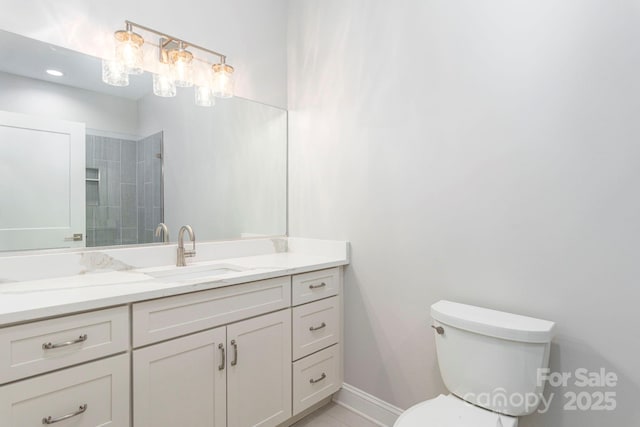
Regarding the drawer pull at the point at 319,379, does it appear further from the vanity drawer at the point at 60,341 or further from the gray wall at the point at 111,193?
the gray wall at the point at 111,193

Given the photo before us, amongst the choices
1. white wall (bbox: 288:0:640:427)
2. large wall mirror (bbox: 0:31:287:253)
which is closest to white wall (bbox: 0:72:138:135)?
large wall mirror (bbox: 0:31:287:253)

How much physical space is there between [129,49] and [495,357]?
2.04m

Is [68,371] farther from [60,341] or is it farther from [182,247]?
[182,247]

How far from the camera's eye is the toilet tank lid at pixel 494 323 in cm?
119

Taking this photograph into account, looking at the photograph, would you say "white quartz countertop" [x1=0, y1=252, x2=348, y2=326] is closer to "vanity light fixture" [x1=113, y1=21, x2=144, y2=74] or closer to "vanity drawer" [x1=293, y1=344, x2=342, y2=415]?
"vanity drawer" [x1=293, y1=344, x2=342, y2=415]

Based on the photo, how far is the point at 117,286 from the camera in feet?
4.17

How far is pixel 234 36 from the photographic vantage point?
6.76 ft

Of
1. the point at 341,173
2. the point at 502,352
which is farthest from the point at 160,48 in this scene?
the point at 502,352

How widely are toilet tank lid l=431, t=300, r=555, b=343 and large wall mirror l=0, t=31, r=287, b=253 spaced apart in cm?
127

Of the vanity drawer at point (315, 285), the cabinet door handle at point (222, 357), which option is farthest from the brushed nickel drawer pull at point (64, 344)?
the vanity drawer at point (315, 285)

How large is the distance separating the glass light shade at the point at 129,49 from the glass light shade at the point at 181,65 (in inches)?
6.5

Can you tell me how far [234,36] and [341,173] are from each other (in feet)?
3.48

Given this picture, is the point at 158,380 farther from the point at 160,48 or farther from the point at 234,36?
the point at 234,36

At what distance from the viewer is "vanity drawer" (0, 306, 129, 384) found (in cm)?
97
